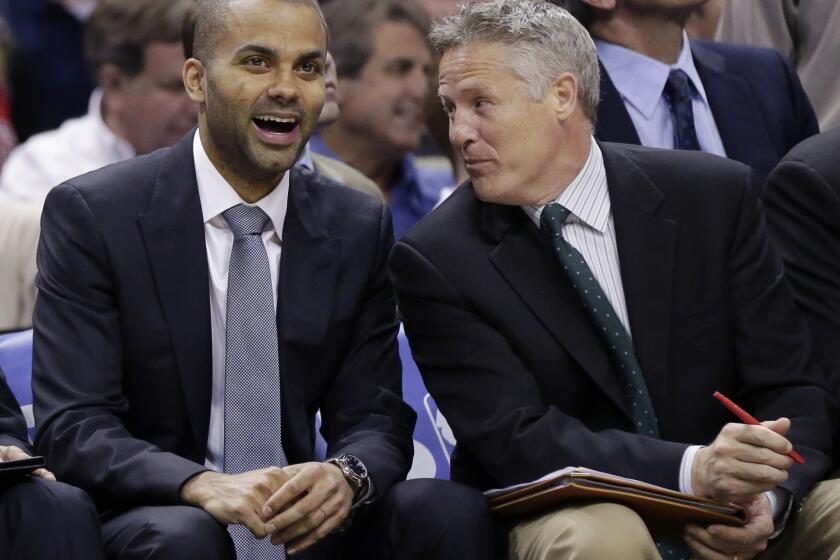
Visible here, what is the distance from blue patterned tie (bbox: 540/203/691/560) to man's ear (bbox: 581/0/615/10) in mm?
1193

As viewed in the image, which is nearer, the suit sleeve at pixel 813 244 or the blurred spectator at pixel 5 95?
the suit sleeve at pixel 813 244

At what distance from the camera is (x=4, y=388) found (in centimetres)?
370

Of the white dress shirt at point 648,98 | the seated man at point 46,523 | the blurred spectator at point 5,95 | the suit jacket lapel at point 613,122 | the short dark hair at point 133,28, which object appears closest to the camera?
the seated man at point 46,523

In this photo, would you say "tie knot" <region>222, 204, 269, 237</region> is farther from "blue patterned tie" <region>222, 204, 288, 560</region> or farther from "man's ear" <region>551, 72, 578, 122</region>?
"man's ear" <region>551, 72, 578, 122</region>

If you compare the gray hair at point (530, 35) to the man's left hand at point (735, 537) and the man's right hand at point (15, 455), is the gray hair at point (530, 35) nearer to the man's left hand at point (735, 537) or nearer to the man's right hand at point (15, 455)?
the man's left hand at point (735, 537)

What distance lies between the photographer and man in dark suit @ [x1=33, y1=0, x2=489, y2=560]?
3447 mm

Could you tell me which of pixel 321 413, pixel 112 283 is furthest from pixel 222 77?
pixel 321 413

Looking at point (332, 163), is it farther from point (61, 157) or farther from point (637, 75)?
point (61, 157)

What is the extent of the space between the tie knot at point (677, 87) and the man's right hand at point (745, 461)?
4.75 ft

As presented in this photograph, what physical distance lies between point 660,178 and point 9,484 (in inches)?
61.2

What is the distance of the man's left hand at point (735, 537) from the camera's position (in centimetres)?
344

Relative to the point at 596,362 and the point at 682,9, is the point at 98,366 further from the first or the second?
the point at 682,9

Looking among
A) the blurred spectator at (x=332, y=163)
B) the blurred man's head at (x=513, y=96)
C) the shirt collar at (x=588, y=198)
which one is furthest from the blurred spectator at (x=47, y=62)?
the shirt collar at (x=588, y=198)

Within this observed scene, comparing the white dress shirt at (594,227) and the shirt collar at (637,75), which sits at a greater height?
the shirt collar at (637,75)
